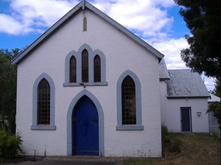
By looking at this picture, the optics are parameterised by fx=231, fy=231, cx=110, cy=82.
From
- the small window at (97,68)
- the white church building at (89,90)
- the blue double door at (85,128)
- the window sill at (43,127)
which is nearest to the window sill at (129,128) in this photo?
the white church building at (89,90)

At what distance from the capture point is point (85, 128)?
36.5 feet

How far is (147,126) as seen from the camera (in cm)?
1054

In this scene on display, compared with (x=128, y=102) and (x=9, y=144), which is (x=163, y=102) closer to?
(x=128, y=102)

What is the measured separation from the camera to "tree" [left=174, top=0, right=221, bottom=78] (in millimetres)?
7707

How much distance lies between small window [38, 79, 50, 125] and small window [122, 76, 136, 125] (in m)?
3.73

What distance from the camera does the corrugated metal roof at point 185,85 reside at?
19.4 m

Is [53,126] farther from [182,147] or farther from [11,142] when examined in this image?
[182,147]

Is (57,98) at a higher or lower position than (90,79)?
lower

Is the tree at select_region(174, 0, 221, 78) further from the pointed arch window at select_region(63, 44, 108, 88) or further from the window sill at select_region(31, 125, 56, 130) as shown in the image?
the window sill at select_region(31, 125, 56, 130)

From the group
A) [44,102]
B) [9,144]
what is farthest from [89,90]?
[9,144]

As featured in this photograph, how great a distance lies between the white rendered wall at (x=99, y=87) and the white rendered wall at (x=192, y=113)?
9.33 m

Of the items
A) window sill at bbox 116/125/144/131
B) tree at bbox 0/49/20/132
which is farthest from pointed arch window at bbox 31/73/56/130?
tree at bbox 0/49/20/132

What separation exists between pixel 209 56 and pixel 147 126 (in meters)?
4.05

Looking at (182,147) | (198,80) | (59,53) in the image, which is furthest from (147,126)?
(198,80)
